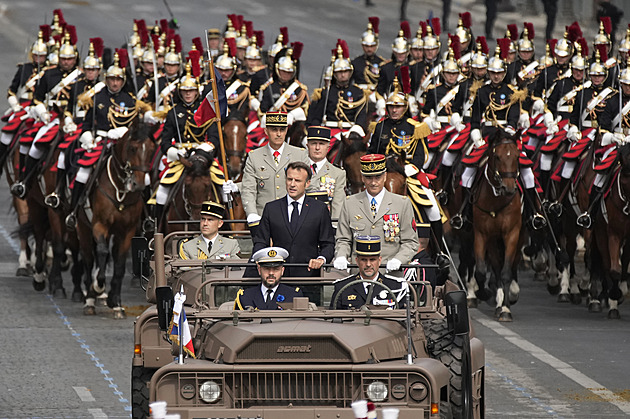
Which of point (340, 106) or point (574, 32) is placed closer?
point (340, 106)

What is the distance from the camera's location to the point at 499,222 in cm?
2312

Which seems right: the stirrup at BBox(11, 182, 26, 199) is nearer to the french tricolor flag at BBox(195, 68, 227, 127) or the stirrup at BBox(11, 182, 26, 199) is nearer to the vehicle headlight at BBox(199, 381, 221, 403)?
the french tricolor flag at BBox(195, 68, 227, 127)

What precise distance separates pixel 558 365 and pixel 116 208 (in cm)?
706

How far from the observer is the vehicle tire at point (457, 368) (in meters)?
11.9

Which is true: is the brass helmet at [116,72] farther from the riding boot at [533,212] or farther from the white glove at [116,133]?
the riding boot at [533,212]

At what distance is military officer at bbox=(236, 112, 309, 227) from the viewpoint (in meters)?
17.2

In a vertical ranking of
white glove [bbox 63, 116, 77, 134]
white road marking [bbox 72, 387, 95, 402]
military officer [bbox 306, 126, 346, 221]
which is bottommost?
white road marking [bbox 72, 387, 95, 402]

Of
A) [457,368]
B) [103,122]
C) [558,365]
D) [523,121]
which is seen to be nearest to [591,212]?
[523,121]

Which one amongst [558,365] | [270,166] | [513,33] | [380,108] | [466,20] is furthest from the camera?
[513,33]

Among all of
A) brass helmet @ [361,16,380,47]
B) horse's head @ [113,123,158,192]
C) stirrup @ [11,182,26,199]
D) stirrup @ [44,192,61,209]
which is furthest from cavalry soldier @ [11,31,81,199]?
brass helmet @ [361,16,380,47]

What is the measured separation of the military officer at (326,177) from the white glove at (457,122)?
25.0 feet

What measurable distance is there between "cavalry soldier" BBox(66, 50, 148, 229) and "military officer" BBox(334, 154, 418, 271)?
902 cm

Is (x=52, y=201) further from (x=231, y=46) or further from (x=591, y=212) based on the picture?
(x=591, y=212)

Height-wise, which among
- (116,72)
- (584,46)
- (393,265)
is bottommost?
(393,265)
